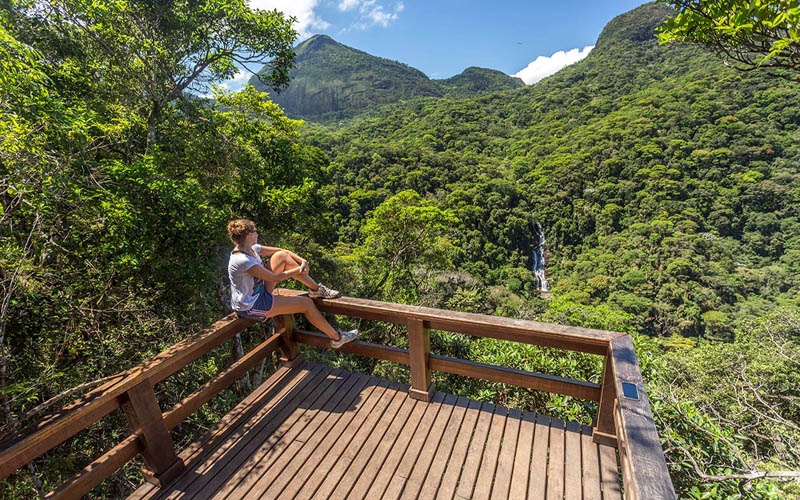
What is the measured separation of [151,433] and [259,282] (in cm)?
104

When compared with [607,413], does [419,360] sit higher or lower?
higher

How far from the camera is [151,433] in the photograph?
1815 millimetres

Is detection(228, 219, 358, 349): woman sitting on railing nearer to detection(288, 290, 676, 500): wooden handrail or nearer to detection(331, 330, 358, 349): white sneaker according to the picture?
detection(331, 330, 358, 349): white sneaker

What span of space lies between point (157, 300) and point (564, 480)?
17.5 ft

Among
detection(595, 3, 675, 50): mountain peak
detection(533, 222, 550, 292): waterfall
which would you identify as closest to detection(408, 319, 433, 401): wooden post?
detection(533, 222, 550, 292): waterfall

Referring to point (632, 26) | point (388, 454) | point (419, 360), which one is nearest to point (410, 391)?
point (419, 360)

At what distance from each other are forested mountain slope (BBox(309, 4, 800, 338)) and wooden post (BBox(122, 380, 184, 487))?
58.9 feet

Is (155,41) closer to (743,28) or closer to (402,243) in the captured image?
(743,28)

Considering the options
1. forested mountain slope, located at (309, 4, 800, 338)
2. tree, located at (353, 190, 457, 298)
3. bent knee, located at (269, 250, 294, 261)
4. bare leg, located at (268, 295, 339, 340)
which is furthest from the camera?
forested mountain slope, located at (309, 4, 800, 338)

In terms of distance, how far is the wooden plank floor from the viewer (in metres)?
1.72

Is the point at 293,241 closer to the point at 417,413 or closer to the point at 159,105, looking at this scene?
the point at 159,105

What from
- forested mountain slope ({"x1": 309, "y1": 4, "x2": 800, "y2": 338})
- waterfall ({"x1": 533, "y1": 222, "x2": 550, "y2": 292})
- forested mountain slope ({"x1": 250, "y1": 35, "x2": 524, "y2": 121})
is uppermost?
forested mountain slope ({"x1": 250, "y1": 35, "x2": 524, "y2": 121})

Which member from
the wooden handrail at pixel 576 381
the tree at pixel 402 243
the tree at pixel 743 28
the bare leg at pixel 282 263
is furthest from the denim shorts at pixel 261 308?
the tree at pixel 402 243

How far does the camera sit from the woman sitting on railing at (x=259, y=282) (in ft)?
7.50
